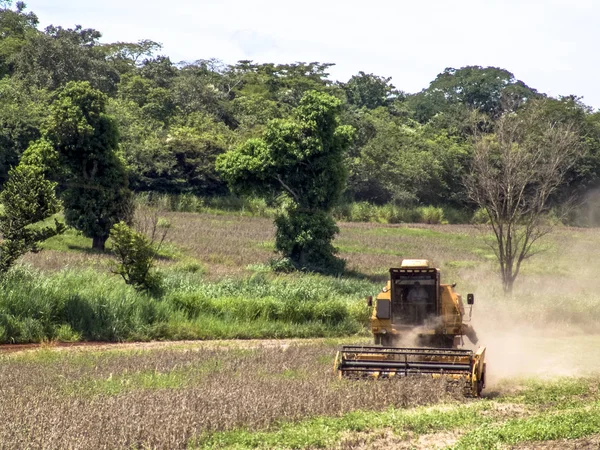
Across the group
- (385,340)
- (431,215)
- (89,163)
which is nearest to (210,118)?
(431,215)

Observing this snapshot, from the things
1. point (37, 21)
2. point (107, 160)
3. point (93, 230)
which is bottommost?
point (93, 230)

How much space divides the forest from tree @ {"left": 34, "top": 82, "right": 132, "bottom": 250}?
52.5 ft

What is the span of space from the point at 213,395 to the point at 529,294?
21.6 meters

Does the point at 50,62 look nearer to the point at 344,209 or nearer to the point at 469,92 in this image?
the point at 344,209

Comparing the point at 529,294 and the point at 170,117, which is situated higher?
the point at 170,117

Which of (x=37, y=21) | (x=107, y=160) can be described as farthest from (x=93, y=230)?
(x=37, y=21)

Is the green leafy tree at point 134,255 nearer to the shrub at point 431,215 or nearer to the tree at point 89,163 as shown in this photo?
the tree at point 89,163

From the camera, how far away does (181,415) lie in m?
12.1

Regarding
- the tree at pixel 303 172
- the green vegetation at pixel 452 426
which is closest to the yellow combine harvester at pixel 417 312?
the green vegetation at pixel 452 426

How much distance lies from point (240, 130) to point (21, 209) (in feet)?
168

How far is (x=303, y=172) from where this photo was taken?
1518 inches

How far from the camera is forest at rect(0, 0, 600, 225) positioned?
205 feet

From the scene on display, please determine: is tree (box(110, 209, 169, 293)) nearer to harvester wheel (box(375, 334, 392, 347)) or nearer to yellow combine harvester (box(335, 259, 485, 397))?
yellow combine harvester (box(335, 259, 485, 397))

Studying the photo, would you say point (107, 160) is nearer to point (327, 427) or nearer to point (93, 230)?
point (93, 230)
